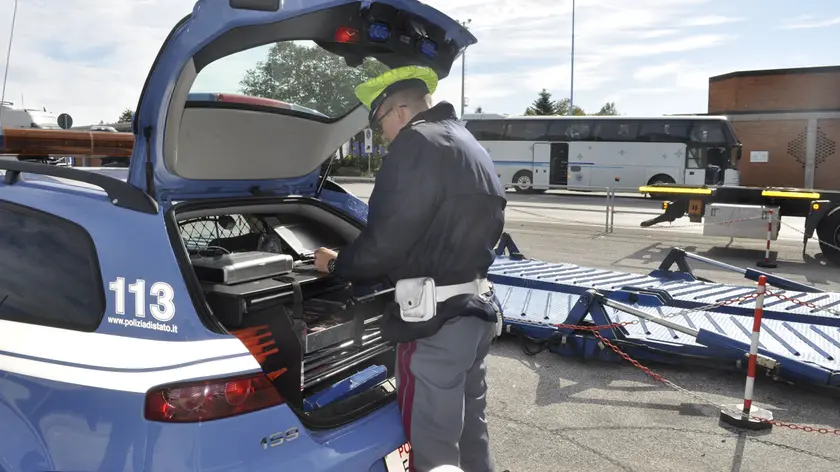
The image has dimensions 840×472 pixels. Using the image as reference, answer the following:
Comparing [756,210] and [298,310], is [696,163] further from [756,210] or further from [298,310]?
[298,310]

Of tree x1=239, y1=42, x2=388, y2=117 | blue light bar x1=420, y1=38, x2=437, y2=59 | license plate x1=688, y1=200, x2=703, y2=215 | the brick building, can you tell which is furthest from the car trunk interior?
the brick building

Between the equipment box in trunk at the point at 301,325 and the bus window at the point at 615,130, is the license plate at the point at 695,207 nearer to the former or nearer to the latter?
the equipment box in trunk at the point at 301,325

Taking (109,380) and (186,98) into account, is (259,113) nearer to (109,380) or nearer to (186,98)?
(186,98)

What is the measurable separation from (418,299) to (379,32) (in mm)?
1089

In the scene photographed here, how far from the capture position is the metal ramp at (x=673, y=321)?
15.0ft

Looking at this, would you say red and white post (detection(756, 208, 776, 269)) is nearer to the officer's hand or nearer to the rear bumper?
the officer's hand

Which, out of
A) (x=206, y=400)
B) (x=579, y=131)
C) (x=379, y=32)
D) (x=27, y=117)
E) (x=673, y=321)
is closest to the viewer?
(x=206, y=400)

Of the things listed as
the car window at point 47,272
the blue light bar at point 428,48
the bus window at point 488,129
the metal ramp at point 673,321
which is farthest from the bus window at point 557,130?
the car window at point 47,272

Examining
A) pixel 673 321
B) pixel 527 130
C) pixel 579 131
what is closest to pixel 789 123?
pixel 579 131

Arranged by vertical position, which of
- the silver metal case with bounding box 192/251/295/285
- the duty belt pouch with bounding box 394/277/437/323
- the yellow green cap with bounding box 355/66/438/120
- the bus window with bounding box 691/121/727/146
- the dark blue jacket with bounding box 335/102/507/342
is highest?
the bus window with bounding box 691/121/727/146

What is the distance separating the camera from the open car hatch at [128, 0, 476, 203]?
7.31 ft

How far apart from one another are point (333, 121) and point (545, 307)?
10.8ft

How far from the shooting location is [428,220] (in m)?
2.43

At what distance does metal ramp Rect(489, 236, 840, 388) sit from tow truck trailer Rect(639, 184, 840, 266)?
579cm
